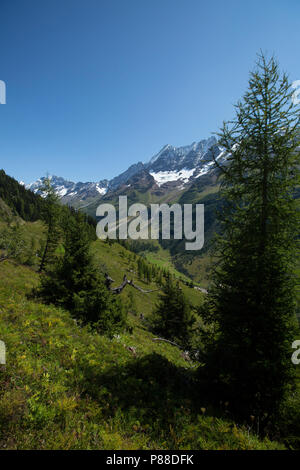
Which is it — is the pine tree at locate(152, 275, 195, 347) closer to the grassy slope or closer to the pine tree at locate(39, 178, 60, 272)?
the pine tree at locate(39, 178, 60, 272)

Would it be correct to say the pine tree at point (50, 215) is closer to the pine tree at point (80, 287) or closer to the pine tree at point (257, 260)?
the pine tree at point (80, 287)

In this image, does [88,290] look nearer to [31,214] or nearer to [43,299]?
[43,299]

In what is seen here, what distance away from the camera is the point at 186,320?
28.5 m

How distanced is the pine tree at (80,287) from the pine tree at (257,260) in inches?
282

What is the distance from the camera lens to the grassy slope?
4.55 meters

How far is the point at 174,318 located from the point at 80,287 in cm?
1884

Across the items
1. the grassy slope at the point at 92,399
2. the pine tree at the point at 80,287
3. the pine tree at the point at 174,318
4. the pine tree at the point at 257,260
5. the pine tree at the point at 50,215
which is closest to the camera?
the grassy slope at the point at 92,399

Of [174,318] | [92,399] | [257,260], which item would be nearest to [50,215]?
[174,318]

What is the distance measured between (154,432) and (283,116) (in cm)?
1200

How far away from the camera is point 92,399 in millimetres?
6039

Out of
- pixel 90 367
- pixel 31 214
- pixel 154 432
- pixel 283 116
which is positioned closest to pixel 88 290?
pixel 90 367

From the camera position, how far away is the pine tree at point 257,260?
6.75 metres

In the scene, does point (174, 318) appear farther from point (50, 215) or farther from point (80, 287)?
point (50, 215)

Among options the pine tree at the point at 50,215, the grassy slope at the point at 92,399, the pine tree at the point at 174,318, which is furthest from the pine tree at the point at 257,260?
the pine tree at the point at 50,215
